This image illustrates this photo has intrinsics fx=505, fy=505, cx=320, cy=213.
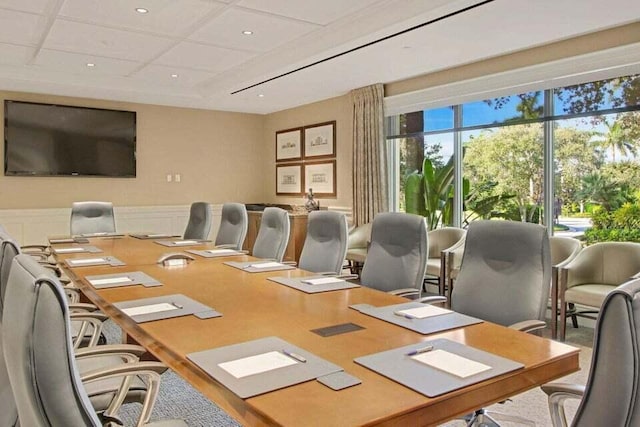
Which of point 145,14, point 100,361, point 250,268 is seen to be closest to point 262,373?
point 100,361

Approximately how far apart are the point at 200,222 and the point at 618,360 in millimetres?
4923

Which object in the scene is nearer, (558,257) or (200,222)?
(558,257)

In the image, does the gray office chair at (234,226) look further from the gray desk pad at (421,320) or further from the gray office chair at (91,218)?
the gray desk pad at (421,320)

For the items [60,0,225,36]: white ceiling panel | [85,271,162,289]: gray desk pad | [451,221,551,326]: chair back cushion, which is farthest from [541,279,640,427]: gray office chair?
[60,0,225,36]: white ceiling panel

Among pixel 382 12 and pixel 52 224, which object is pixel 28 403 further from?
pixel 52 224

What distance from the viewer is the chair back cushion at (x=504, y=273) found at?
2.34 metres

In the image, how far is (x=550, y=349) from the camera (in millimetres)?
1653

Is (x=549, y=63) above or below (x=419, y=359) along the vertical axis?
above

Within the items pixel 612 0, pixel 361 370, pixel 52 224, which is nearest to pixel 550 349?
pixel 361 370

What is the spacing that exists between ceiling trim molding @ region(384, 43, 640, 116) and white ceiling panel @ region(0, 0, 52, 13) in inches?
148

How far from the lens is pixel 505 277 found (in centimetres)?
248

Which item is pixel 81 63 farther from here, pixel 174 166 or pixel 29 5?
pixel 174 166

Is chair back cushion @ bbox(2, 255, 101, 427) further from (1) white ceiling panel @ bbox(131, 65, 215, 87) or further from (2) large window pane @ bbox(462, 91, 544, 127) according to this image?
(1) white ceiling panel @ bbox(131, 65, 215, 87)

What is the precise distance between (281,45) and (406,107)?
5.92 ft
